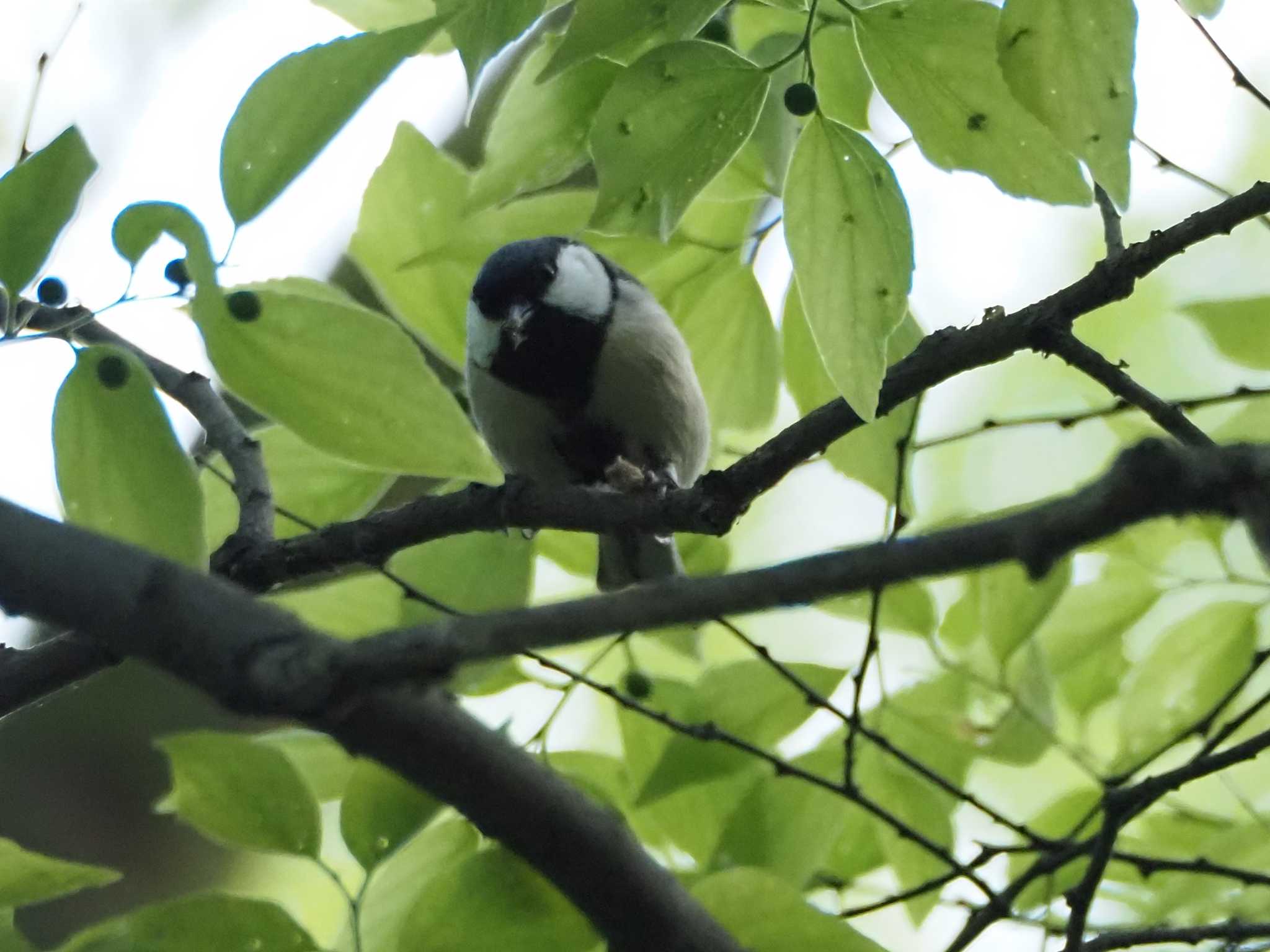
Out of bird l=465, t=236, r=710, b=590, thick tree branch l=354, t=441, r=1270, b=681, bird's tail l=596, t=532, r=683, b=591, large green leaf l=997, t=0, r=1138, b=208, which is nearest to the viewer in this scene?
thick tree branch l=354, t=441, r=1270, b=681

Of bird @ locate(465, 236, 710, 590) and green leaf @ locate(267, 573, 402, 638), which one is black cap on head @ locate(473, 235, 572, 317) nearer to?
bird @ locate(465, 236, 710, 590)

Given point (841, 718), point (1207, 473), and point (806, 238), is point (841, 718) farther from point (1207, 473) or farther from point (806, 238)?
point (1207, 473)

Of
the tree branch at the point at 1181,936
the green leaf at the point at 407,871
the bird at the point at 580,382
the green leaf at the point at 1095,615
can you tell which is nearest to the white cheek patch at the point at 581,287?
the bird at the point at 580,382

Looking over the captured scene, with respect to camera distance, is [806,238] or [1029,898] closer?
[806,238]

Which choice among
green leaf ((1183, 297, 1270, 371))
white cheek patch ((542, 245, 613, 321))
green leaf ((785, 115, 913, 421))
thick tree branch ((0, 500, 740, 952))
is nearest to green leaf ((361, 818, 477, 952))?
thick tree branch ((0, 500, 740, 952))

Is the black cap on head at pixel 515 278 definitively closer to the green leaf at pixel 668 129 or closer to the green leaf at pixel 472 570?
the green leaf at pixel 472 570

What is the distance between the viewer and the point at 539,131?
0.82 metres

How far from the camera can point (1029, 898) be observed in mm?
1009

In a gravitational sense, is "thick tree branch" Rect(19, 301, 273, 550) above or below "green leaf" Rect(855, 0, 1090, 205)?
below

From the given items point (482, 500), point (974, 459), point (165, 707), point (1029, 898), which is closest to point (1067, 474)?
point (974, 459)

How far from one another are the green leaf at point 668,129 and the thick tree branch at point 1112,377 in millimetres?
248

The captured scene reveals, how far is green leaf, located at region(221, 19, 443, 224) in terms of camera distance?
2.16 feet

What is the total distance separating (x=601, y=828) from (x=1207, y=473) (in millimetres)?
382

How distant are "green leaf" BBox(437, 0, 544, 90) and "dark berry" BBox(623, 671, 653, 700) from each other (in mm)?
505
